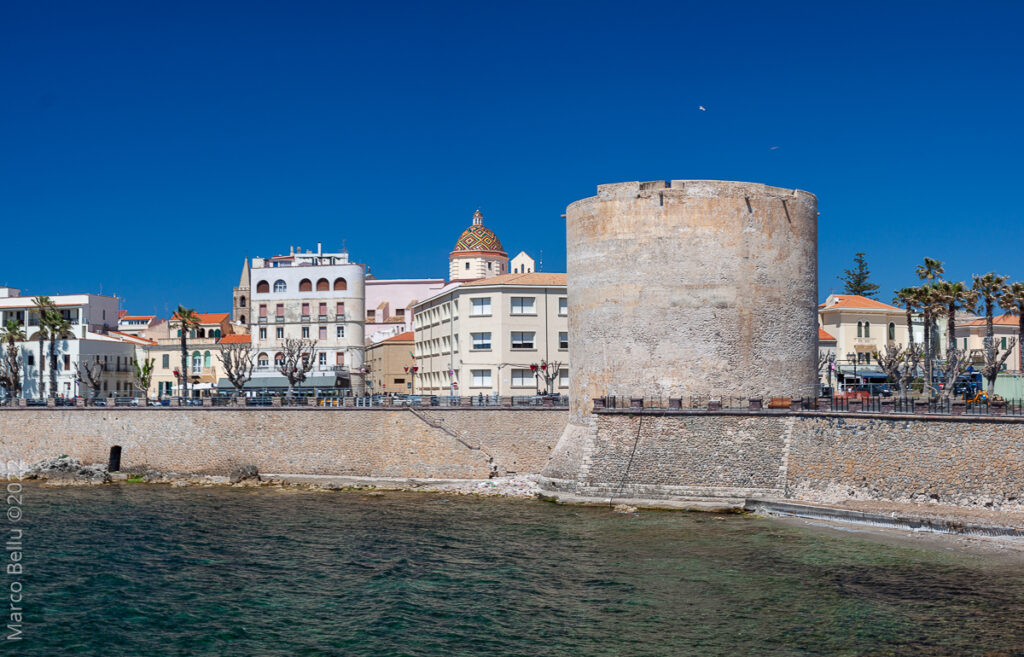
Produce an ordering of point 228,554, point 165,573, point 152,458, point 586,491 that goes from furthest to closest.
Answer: point 152,458 → point 586,491 → point 228,554 → point 165,573

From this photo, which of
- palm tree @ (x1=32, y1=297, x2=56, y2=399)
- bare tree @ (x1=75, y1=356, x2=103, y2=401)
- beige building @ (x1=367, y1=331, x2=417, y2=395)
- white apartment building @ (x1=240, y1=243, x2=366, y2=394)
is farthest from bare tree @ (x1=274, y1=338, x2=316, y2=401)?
palm tree @ (x1=32, y1=297, x2=56, y2=399)

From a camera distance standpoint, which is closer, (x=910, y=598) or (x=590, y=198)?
(x=910, y=598)

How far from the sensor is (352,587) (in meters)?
21.2

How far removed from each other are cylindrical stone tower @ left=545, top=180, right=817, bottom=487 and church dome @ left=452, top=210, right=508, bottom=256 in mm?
37456

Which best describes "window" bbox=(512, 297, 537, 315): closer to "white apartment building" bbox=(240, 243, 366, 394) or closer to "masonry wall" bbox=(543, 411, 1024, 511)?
"white apartment building" bbox=(240, 243, 366, 394)

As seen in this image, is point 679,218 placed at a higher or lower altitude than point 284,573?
higher

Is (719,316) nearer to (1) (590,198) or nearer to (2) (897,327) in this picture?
(1) (590,198)

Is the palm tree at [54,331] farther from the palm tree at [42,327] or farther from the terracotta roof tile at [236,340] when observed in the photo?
the terracotta roof tile at [236,340]

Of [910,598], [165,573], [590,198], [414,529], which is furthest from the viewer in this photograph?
[590,198]

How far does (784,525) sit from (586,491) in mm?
6419

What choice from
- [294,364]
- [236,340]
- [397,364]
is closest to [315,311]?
[397,364]

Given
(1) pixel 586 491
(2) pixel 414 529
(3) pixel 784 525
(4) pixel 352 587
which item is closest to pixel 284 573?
(4) pixel 352 587

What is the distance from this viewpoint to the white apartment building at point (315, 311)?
5625 cm

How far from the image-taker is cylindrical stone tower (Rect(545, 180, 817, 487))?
99.1 ft
